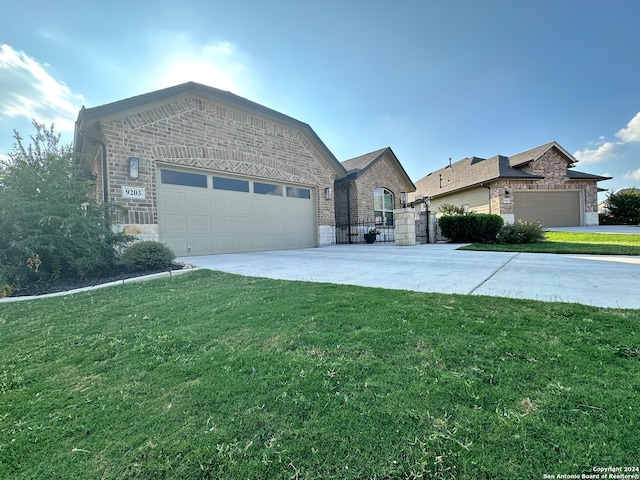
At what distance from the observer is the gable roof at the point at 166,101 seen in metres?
7.21

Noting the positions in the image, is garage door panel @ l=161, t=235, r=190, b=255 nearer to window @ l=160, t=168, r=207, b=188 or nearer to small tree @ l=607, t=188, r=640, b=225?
window @ l=160, t=168, r=207, b=188

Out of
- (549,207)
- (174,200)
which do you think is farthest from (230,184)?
(549,207)

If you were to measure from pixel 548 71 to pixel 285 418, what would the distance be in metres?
16.5

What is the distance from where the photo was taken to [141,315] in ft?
10.9

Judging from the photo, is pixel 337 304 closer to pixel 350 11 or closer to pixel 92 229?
pixel 92 229

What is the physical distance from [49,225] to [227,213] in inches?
187

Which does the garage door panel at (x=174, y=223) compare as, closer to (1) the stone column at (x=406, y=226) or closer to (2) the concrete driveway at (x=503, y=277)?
(2) the concrete driveway at (x=503, y=277)

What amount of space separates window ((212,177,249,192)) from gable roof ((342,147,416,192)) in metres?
6.06

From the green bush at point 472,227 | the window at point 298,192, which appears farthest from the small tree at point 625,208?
the window at point 298,192

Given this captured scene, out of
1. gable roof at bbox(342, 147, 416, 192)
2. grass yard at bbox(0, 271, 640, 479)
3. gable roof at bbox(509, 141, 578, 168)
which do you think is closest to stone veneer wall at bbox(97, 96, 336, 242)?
gable roof at bbox(342, 147, 416, 192)

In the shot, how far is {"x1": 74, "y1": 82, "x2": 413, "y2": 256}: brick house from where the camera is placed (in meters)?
7.66

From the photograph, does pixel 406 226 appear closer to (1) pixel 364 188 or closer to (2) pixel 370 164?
(1) pixel 364 188

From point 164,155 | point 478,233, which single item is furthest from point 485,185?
A: point 164,155

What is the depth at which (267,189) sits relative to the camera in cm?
1084
